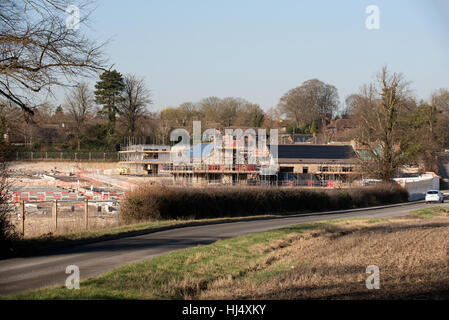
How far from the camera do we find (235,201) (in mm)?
32781

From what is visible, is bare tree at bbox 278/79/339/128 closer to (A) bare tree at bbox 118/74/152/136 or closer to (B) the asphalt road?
(A) bare tree at bbox 118/74/152/136

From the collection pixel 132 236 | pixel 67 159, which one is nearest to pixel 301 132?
pixel 67 159

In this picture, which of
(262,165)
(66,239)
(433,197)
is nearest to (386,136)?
(433,197)

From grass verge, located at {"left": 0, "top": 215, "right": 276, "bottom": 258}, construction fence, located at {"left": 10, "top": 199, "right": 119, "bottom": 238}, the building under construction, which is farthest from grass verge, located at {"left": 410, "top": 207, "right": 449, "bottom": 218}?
the building under construction

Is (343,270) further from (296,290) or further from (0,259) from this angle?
(0,259)

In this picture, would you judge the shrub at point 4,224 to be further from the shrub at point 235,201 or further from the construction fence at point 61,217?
the shrub at point 235,201

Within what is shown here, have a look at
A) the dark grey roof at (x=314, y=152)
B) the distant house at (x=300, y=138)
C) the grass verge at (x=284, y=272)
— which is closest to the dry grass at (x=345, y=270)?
the grass verge at (x=284, y=272)

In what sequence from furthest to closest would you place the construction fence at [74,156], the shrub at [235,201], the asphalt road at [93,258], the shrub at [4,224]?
the construction fence at [74,156] < the shrub at [235,201] < the shrub at [4,224] < the asphalt road at [93,258]

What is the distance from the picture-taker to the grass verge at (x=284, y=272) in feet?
30.4

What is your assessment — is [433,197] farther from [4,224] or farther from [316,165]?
[4,224]

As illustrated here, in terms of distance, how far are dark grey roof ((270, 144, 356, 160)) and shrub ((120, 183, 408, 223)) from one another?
2235 cm

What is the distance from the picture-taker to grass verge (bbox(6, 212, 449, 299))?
9.27m

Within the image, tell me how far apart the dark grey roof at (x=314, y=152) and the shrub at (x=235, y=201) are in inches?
880
